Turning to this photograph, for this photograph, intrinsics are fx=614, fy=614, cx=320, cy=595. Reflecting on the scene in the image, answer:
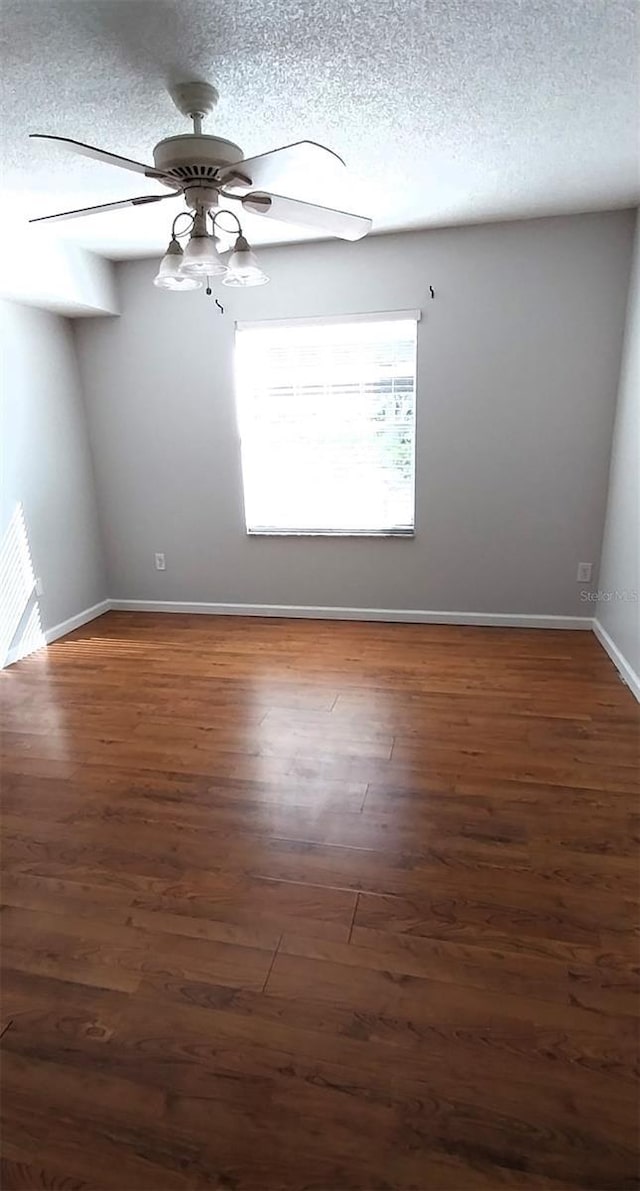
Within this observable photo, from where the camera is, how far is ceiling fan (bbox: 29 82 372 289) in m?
1.70

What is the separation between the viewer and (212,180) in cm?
189


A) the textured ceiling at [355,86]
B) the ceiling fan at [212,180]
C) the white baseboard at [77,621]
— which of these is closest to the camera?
the textured ceiling at [355,86]

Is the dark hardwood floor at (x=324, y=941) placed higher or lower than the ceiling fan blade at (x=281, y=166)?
lower

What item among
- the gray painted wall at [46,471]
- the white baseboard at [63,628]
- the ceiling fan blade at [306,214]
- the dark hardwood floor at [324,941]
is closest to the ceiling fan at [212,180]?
the ceiling fan blade at [306,214]

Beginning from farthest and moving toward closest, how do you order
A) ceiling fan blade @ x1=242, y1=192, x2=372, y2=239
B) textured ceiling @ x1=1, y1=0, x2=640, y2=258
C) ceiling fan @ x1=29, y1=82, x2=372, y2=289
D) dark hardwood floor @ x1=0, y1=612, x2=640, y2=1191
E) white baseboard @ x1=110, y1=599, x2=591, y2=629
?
white baseboard @ x1=110, y1=599, x2=591, y2=629
ceiling fan blade @ x1=242, y1=192, x2=372, y2=239
ceiling fan @ x1=29, y1=82, x2=372, y2=289
textured ceiling @ x1=1, y1=0, x2=640, y2=258
dark hardwood floor @ x1=0, y1=612, x2=640, y2=1191

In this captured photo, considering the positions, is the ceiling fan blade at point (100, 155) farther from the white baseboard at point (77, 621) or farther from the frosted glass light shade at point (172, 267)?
the white baseboard at point (77, 621)

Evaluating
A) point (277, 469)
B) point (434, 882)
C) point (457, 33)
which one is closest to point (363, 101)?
point (457, 33)

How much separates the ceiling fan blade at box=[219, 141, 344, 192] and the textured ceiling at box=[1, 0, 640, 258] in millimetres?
284

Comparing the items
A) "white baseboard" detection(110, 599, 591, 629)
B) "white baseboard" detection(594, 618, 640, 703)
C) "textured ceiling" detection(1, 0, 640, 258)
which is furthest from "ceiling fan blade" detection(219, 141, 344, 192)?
"white baseboard" detection(110, 599, 591, 629)

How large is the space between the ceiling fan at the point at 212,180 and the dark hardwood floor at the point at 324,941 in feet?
6.05

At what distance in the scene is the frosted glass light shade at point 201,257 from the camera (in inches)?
77.7

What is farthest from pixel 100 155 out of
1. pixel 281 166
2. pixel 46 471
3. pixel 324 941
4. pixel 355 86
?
pixel 46 471

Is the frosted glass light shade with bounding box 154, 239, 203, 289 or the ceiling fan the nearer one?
the ceiling fan

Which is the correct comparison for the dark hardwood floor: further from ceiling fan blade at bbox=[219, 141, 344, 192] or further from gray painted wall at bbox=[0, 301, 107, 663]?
ceiling fan blade at bbox=[219, 141, 344, 192]
